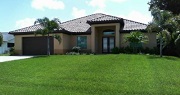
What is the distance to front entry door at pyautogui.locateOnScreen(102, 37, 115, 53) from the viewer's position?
28859mm

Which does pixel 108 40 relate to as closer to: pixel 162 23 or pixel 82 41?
pixel 82 41

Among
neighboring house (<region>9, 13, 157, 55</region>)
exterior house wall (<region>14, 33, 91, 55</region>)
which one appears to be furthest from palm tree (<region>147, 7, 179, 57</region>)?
exterior house wall (<region>14, 33, 91, 55</region>)

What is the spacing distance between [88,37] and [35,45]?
6930mm

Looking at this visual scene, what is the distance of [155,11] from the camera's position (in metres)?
21.5

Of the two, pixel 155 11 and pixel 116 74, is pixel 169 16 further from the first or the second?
pixel 116 74

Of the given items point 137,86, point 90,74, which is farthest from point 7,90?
point 137,86

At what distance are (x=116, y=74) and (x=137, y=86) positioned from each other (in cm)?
237

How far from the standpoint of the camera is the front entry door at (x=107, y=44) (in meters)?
28.9

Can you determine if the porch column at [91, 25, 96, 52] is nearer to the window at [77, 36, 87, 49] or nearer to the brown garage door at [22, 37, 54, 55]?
the window at [77, 36, 87, 49]

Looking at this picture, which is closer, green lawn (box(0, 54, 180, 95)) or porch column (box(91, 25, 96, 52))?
green lawn (box(0, 54, 180, 95))

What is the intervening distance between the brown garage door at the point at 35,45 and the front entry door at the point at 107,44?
6472 mm

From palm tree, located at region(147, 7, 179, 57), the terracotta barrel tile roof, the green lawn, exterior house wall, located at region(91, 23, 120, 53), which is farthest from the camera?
the terracotta barrel tile roof

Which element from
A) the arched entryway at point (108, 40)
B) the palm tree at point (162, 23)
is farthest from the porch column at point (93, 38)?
the palm tree at point (162, 23)

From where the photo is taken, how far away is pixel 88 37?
28.7 meters
